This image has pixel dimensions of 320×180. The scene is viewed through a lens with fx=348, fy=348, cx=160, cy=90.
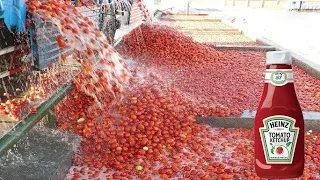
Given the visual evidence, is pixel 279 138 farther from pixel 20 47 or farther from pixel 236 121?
pixel 20 47

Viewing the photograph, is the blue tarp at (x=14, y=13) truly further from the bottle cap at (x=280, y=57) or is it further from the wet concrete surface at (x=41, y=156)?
the bottle cap at (x=280, y=57)

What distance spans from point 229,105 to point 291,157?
3.41 m

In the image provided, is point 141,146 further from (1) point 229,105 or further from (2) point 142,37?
(2) point 142,37

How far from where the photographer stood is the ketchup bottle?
4.99ft

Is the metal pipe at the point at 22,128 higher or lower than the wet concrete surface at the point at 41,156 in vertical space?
higher

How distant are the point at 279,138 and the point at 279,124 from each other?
0.25ft

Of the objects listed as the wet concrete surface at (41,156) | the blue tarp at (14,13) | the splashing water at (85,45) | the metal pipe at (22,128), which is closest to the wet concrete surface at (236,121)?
the splashing water at (85,45)

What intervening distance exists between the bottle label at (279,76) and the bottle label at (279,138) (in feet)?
0.51

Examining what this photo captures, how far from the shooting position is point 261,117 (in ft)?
5.24

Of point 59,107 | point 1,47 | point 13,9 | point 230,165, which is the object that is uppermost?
point 13,9

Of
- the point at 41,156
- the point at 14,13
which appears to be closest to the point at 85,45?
the point at 14,13

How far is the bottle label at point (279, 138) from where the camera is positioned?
1566 mm

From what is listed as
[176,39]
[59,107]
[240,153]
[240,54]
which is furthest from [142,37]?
[240,153]

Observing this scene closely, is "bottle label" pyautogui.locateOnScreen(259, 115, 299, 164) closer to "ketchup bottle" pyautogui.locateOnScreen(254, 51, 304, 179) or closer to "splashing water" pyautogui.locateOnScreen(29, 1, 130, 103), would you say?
"ketchup bottle" pyautogui.locateOnScreen(254, 51, 304, 179)
